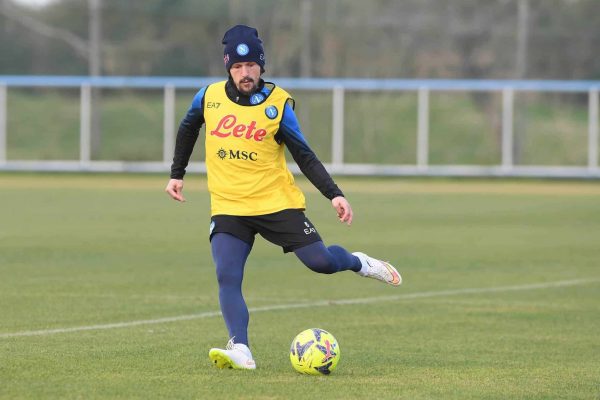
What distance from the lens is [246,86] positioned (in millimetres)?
8227

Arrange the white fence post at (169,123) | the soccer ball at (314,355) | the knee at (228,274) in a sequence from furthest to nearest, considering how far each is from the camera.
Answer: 1. the white fence post at (169,123)
2. the knee at (228,274)
3. the soccer ball at (314,355)

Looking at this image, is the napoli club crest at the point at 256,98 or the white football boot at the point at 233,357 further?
the napoli club crest at the point at 256,98

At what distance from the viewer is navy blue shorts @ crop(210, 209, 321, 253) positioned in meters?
8.30

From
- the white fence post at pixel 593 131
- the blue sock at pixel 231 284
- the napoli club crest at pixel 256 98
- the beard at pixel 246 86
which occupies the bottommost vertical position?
the blue sock at pixel 231 284

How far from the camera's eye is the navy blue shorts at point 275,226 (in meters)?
8.30

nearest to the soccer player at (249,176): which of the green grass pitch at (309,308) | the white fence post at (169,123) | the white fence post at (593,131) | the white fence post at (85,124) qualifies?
the green grass pitch at (309,308)

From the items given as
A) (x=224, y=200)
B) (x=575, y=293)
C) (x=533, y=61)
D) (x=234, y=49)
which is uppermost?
(x=533, y=61)

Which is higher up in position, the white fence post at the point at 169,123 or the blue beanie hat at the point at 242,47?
the white fence post at the point at 169,123

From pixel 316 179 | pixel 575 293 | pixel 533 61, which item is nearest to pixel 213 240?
pixel 316 179

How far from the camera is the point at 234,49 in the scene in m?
8.10

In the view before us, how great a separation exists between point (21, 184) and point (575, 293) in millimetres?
22502

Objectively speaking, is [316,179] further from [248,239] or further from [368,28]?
[368,28]

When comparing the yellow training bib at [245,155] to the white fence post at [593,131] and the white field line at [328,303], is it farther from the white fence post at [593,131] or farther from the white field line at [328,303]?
the white fence post at [593,131]

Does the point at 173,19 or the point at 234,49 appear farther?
the point at 173,19
